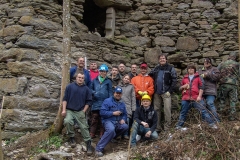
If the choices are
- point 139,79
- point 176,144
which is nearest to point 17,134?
point 139,79

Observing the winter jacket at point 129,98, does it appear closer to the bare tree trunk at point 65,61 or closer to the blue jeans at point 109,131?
the blue jeans at point 109,131

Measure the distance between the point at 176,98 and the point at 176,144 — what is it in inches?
98.0

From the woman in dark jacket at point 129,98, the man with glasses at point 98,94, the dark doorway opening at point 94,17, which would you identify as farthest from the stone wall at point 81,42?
the woman in dark jacket at point 129,98

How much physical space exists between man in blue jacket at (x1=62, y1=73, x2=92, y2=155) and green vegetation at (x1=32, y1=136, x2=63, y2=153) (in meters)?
0.23

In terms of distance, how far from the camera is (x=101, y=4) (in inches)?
329

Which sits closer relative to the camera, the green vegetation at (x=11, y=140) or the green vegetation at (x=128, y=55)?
the green vegetation at (x=11, y=140)

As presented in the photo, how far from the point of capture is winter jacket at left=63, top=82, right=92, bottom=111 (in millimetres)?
5801

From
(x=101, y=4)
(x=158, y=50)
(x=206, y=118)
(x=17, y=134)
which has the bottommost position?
(x=17, y=134)

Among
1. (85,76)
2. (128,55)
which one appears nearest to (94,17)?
(128,55)

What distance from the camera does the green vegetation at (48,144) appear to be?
5695 millimetres

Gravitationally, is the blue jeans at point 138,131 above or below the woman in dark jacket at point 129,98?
below

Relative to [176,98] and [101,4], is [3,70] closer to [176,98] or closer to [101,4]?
[101,4]

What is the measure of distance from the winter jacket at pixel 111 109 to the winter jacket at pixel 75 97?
1.24ft

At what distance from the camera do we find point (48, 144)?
581cm
